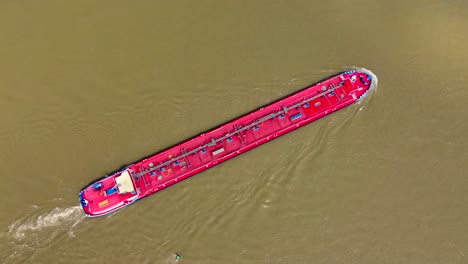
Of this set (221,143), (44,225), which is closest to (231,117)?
(221,143)

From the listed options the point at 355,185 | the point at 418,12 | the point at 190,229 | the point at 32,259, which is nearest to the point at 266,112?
the point at 355,185

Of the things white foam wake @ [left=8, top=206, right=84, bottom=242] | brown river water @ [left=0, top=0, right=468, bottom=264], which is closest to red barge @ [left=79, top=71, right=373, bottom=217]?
brown river water @ [left=0, top=0, right=468, bottom=264]

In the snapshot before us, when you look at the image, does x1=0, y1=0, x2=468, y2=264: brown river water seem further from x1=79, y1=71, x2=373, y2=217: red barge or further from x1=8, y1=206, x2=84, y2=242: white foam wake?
x1=79, y1=71, x2=373, y2=217: red barge

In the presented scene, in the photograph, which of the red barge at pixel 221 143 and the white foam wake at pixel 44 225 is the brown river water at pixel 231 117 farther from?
the red barge at pixel 221 143

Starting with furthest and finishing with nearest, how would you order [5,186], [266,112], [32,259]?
[266,112]
[5,186]
[32,259]

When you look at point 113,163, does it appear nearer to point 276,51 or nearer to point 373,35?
point 276,51

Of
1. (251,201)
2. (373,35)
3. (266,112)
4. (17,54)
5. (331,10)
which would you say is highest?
(17,54)

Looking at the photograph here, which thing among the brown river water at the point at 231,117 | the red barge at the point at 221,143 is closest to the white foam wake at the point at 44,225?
the brown river water at the point at 231,117
